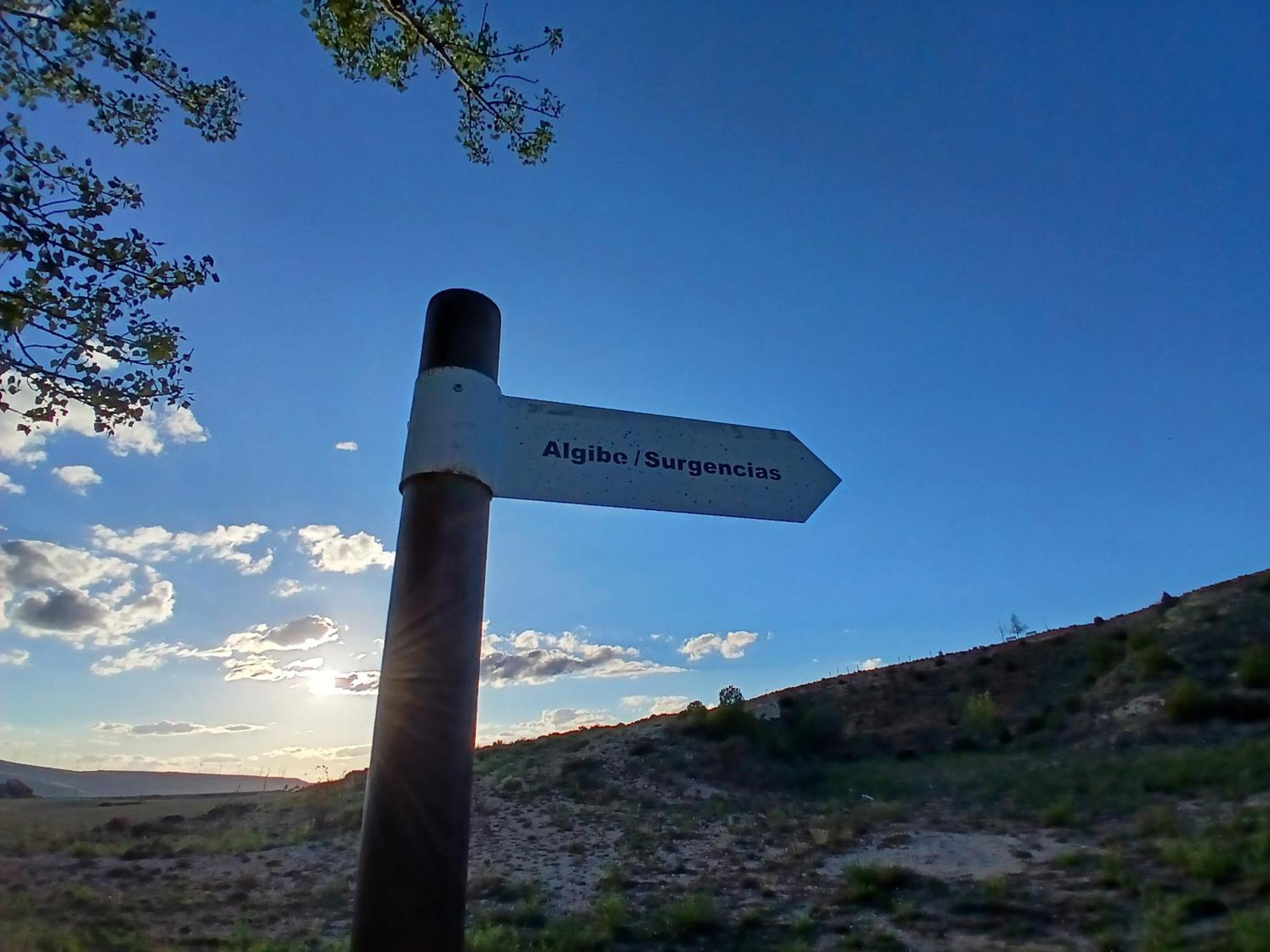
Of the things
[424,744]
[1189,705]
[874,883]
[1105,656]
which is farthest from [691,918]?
[1105,656]

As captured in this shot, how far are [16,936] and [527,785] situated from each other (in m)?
11.9

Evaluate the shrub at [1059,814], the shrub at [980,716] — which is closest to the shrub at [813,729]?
the shrub at [980,716]

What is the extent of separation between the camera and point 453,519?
6.33 ft

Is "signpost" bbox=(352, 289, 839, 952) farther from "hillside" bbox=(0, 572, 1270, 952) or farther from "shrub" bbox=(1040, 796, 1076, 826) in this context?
"shrub" bbox=(1040, 796, 1076, 826)

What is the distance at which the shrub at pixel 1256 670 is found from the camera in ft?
64.1

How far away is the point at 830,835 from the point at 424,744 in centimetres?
1207

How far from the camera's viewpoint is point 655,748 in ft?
70.2

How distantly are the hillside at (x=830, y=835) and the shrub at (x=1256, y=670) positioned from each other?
61 mm

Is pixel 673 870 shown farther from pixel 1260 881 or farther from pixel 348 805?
pixel 348 805

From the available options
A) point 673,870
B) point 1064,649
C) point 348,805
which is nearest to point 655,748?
point 348,805

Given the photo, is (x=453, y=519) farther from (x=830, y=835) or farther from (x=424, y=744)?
(x=830, y=835)

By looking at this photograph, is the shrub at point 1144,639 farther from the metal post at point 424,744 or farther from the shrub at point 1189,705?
the metal post at point 424,744

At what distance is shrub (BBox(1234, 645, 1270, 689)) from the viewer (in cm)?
1953

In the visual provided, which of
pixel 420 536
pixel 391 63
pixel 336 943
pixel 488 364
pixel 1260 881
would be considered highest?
pixel 391 63
